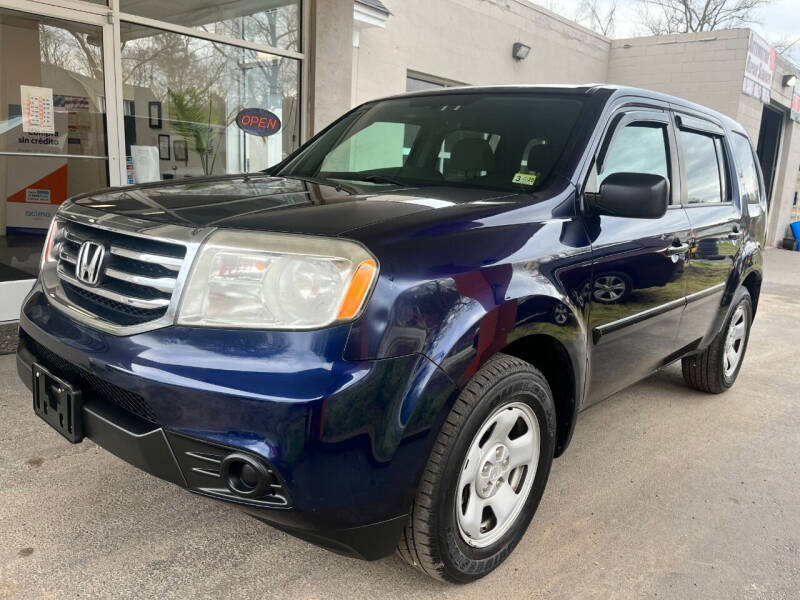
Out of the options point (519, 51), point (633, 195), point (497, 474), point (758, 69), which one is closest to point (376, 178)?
point (633, 195)

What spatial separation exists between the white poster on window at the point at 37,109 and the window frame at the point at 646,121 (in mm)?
4831

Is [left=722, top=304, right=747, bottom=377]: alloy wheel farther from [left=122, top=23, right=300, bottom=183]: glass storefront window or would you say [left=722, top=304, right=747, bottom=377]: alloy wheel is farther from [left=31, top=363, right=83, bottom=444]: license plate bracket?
[left=122, top=23, right=300, bottom=183]: glass storefront window

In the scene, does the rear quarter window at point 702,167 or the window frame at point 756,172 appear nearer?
the rear quarter window at point 702,167

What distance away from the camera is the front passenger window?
2.79 m

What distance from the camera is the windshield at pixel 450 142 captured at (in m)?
2.78

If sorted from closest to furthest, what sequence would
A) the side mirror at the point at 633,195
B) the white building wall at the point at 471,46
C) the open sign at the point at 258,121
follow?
the side mirror at the point at 633,195 < the open sign at the point at 258,121 < the white building wall at the point at 471,46

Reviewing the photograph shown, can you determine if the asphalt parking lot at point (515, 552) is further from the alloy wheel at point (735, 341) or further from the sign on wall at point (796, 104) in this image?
the sign on wall at point (796, 104)

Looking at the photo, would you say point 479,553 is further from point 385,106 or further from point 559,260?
point 385,106

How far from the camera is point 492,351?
2.06 meters

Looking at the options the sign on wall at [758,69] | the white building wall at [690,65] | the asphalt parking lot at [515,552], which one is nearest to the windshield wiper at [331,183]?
the asphalt parking lot at [515,552]

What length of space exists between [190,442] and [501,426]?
1.01 m

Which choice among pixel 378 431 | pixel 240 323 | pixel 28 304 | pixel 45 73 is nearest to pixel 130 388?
pixel 240 323

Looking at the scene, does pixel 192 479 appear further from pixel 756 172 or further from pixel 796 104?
pixel 796 104

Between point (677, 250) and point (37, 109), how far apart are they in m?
5.20
